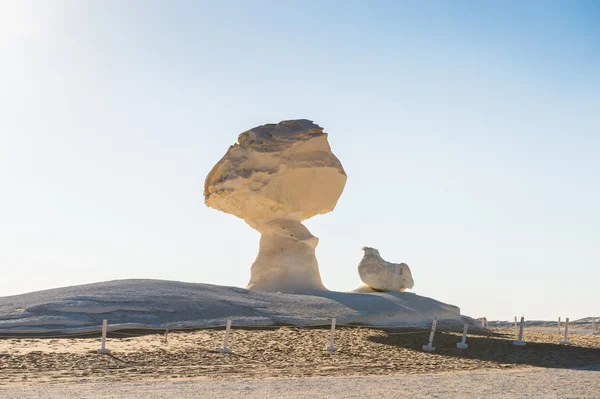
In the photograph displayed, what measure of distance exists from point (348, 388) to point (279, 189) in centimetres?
1611

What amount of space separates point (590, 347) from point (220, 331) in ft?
31.2

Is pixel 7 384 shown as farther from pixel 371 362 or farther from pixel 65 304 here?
pixel 65 304

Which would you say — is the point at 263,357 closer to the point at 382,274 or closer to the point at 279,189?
the point at 382,274

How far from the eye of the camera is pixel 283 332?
19109mm

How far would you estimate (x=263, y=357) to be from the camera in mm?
15008

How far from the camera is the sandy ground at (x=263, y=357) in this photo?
40.5 ft

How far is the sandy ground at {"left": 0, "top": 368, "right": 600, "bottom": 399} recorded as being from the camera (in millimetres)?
9656

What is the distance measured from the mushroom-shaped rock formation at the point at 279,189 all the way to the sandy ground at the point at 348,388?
13.7 m

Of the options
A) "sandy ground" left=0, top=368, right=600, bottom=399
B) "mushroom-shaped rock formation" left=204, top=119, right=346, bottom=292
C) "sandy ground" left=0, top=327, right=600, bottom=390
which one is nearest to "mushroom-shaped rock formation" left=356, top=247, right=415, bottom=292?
"mushroom-shaped rock formation" left=204, top=119, right=346, bottom=292

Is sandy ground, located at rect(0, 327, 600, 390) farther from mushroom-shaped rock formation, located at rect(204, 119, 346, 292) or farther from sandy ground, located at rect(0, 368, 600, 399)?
mushroom-shaped rock formation, located at rect(204, 119, 346, 292)

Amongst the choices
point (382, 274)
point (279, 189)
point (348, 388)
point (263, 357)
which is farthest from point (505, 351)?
point (279, 189)

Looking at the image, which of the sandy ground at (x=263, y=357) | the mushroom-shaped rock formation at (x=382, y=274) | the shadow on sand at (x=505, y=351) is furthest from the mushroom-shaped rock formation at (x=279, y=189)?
the shadow on sand at (x=505, y=351)

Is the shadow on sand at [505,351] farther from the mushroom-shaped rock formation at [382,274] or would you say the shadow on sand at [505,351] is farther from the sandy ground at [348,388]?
the mushroom-shaped rock formation at [382,274]

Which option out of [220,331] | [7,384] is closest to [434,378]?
[7,384]
